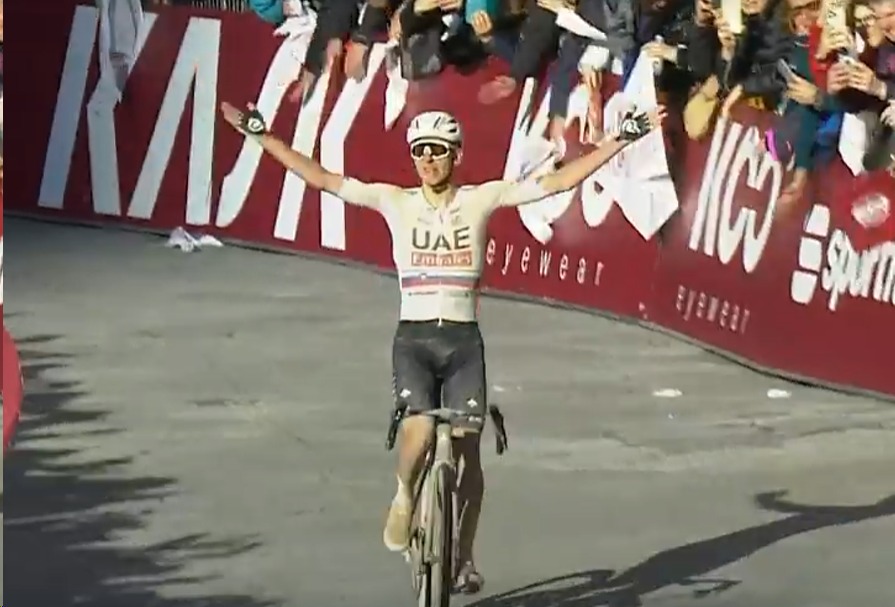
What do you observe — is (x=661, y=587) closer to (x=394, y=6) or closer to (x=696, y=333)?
(x=696, y=333)

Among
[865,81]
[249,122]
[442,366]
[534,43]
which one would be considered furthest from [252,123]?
[534,43]

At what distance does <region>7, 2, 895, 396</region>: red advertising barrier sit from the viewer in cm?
1291

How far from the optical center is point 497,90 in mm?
16609

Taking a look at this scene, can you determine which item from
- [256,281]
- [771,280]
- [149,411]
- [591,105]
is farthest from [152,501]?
[256,281]

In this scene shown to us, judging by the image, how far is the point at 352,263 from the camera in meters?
18.6

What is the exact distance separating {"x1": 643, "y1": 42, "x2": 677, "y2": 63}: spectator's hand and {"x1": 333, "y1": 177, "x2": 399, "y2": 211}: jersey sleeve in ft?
23.5

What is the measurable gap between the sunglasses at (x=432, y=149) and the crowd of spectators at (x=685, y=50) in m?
5.44

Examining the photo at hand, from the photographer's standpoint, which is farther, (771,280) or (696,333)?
(696,333)

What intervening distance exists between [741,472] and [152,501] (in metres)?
3.31

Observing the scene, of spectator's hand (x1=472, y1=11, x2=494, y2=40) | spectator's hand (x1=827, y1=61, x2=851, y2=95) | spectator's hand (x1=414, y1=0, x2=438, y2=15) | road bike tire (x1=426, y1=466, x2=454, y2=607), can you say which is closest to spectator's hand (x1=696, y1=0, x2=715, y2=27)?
spectator's hand (x1=827, y1=61, x2=851, y2=95)

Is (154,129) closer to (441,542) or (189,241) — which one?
(189,241)

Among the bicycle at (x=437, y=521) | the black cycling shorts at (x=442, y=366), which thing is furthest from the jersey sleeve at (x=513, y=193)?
the bicycle at (x=437, y=521)

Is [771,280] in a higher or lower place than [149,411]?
higher

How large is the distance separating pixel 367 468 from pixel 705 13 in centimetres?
514
